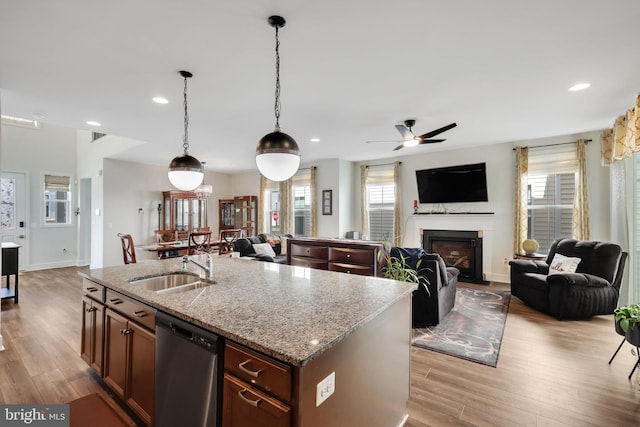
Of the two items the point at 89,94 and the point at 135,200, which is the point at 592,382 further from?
the point at 135,200

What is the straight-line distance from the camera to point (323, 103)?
11.8 ft

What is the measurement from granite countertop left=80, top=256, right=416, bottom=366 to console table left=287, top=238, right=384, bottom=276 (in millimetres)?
1739

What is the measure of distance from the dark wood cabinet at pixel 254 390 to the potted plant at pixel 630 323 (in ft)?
9.31

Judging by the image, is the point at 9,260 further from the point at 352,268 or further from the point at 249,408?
A: the point at 249,408

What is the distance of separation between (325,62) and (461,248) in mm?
5006

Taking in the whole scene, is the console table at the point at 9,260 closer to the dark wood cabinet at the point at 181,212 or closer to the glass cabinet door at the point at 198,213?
the dark wood cabinet at the point at 181,212

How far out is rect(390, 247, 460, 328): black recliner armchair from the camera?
3.47 meters

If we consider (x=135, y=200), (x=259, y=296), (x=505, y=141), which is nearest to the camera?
(x=259, y=296)

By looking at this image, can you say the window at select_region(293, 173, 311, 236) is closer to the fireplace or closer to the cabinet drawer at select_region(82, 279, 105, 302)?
the fireplace

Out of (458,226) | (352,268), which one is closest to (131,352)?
(352,268)

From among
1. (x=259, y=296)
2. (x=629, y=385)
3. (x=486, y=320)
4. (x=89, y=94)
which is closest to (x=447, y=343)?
(x=486, y=320)

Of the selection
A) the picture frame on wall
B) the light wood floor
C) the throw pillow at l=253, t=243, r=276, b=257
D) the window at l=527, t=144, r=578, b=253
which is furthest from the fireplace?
the throw pillow at l=253, t=243, r=276, b=257

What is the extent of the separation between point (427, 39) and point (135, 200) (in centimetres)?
736

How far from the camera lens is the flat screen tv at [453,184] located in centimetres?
586
